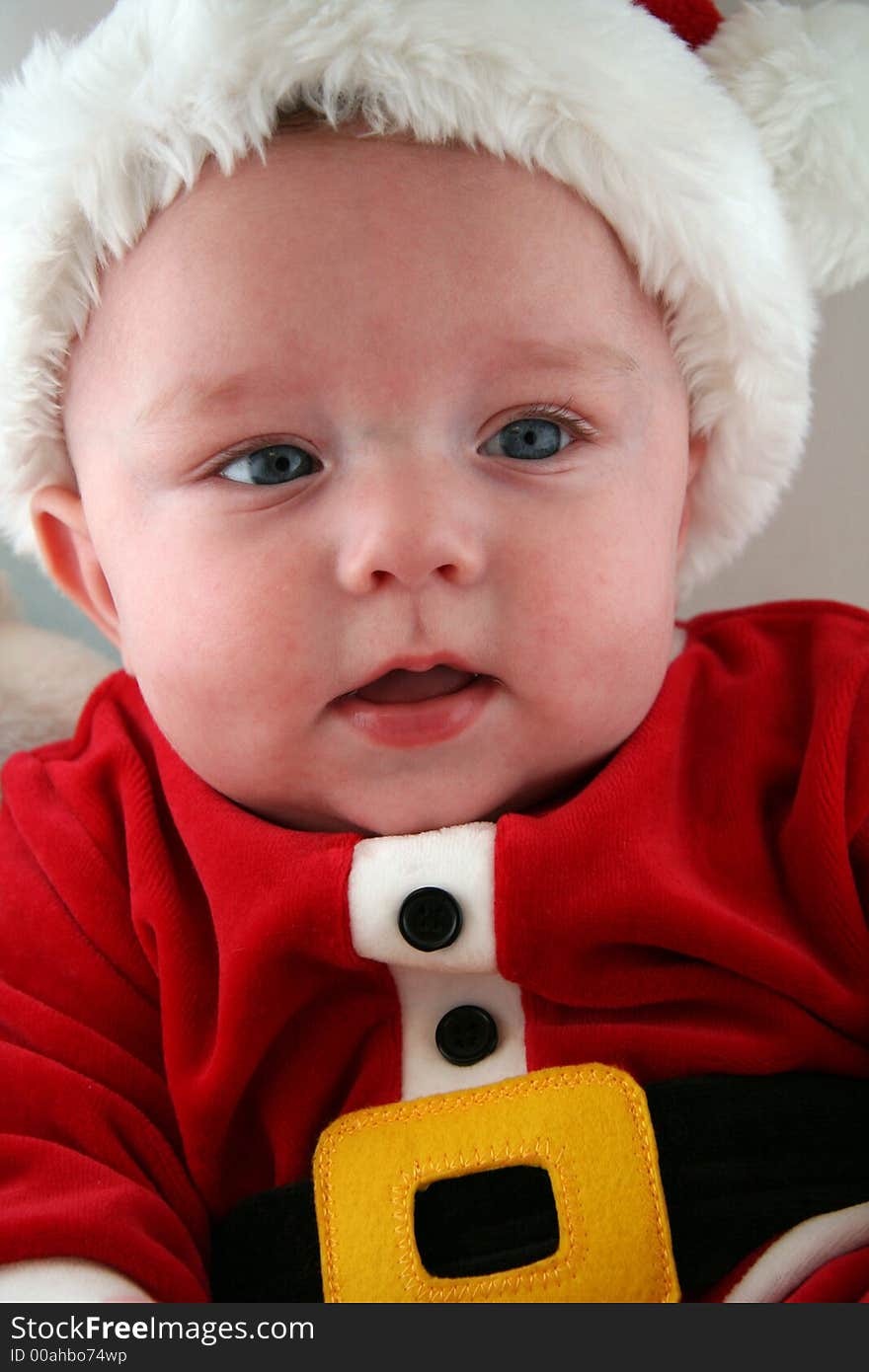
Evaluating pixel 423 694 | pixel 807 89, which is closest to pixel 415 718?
pixel 423 694

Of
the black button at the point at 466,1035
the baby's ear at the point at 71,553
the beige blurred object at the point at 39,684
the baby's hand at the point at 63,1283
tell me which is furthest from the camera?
the beige blurred object at the point at 39,684

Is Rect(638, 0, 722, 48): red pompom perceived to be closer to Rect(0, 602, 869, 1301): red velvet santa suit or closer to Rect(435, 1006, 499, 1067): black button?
Rect(0, 602, 869, 1301): red velvet santa suit

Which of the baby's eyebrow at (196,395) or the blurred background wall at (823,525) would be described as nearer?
the baby's eyebrow at (196,395)

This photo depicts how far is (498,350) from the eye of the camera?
A: 0.89 m

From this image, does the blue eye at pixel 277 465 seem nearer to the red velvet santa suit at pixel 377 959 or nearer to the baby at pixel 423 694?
the baby at pixel 423 694

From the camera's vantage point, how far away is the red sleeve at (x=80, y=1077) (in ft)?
2.93

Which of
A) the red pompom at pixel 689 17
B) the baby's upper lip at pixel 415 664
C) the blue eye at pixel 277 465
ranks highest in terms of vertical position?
the red pompom at pixel 689 17

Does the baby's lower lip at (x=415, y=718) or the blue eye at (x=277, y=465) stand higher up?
the blue eye at (x=277, y=465)

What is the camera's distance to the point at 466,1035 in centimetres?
97

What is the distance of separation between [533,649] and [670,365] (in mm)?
251

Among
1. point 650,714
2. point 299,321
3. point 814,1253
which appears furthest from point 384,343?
point 814,1253

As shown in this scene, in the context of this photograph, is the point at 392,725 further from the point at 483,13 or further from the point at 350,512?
the point at 483,13

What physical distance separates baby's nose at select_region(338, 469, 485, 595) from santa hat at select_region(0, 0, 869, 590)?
0.74 feet

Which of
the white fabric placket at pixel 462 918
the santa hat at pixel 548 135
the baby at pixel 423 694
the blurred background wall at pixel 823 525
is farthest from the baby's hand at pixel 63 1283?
the blurred background wall at pixel 823 525
